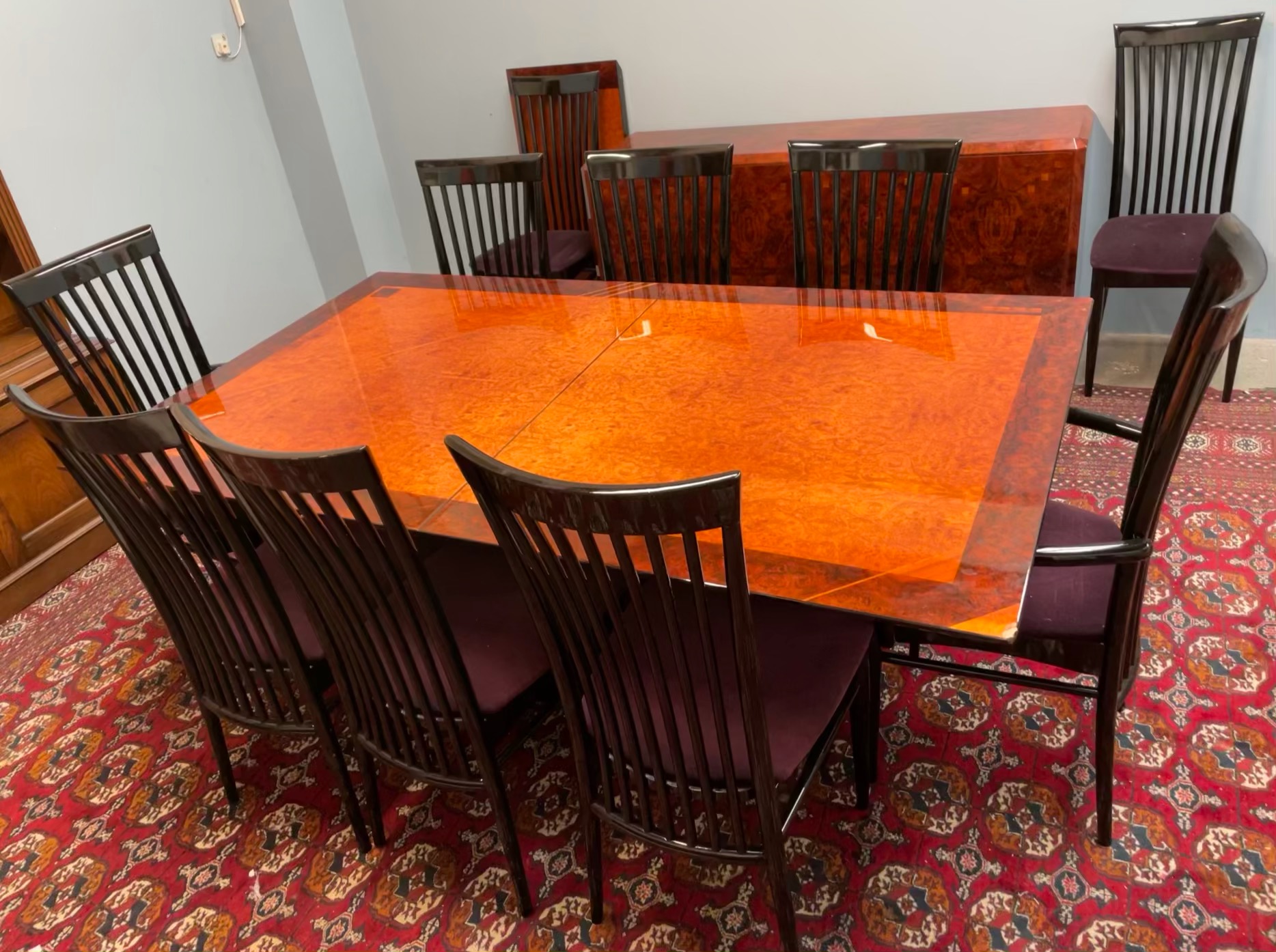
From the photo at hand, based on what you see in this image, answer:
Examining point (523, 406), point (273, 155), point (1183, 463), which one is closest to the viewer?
point (523, 406)

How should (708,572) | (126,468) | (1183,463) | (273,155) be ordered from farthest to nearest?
1. (273,155)
2. (1183,463)
3. (126,468)
4. (708,572)

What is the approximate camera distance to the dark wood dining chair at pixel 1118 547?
4.39ft

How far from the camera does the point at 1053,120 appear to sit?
2.81 meters

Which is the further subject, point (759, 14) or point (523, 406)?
point (759, 14)

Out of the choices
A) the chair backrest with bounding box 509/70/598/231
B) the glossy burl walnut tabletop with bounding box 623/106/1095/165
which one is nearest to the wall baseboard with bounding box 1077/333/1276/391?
the glossy burl walnut tabletop with bounding box 623/106/1095/165

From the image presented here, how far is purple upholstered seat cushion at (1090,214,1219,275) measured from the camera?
261cm

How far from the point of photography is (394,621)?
1499 millimetres

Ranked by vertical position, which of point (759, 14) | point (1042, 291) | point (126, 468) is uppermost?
point (759, 14)

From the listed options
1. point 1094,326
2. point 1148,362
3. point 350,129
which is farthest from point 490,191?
point 1148,362

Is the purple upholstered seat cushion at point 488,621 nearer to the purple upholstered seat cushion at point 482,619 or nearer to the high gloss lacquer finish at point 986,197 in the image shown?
the purple upholstered seat cushion at point 482,619

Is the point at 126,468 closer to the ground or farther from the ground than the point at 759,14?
closer to the ground

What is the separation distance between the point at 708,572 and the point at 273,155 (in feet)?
11.2

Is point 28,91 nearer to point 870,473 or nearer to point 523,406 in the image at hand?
point 523,406

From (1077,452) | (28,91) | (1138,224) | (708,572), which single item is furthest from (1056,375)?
(28,91)
